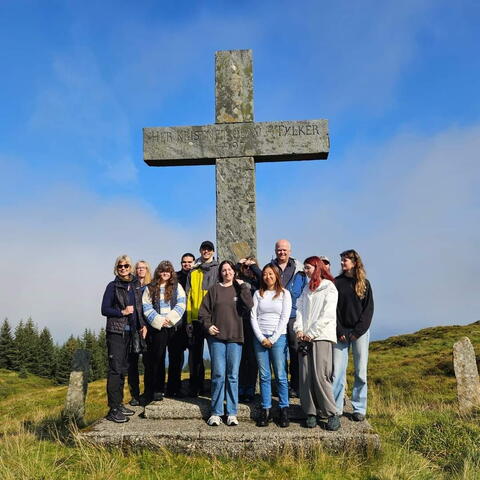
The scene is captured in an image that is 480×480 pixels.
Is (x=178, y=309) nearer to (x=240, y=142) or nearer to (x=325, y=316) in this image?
(x=325, y=316)

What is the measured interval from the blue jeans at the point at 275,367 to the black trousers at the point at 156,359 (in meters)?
1.46

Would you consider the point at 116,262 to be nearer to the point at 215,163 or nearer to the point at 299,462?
the point at 215,163

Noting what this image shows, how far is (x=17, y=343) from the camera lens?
5747 cm

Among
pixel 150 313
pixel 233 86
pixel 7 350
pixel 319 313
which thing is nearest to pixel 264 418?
pixel 319 313

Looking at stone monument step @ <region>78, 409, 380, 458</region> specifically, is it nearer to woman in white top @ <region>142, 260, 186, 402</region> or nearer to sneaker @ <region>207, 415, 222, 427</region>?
sneaker @ <region>207, 415, 222, 427</region>

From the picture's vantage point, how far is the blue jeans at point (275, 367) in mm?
5586

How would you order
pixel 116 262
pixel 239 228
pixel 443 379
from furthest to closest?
pixel 443 379, pixel 239 228, pixel 116 262

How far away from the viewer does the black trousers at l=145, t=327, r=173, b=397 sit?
6.34m

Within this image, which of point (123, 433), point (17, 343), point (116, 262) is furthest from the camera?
point (17, 343)

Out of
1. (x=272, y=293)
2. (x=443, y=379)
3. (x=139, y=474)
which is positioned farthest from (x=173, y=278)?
(x=443, y=379)

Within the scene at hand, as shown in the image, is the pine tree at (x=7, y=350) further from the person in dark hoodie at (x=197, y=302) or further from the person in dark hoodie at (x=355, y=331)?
the person in dark hoodie at (x=355, y=331)

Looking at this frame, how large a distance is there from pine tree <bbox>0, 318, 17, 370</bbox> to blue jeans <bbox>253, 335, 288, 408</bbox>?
59708mm

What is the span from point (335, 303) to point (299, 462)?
189cm

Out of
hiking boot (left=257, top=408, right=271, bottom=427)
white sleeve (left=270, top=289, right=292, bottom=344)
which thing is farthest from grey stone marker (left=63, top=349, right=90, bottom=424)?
white sleeve (left=270, top=289, right=292, bottom=344)
